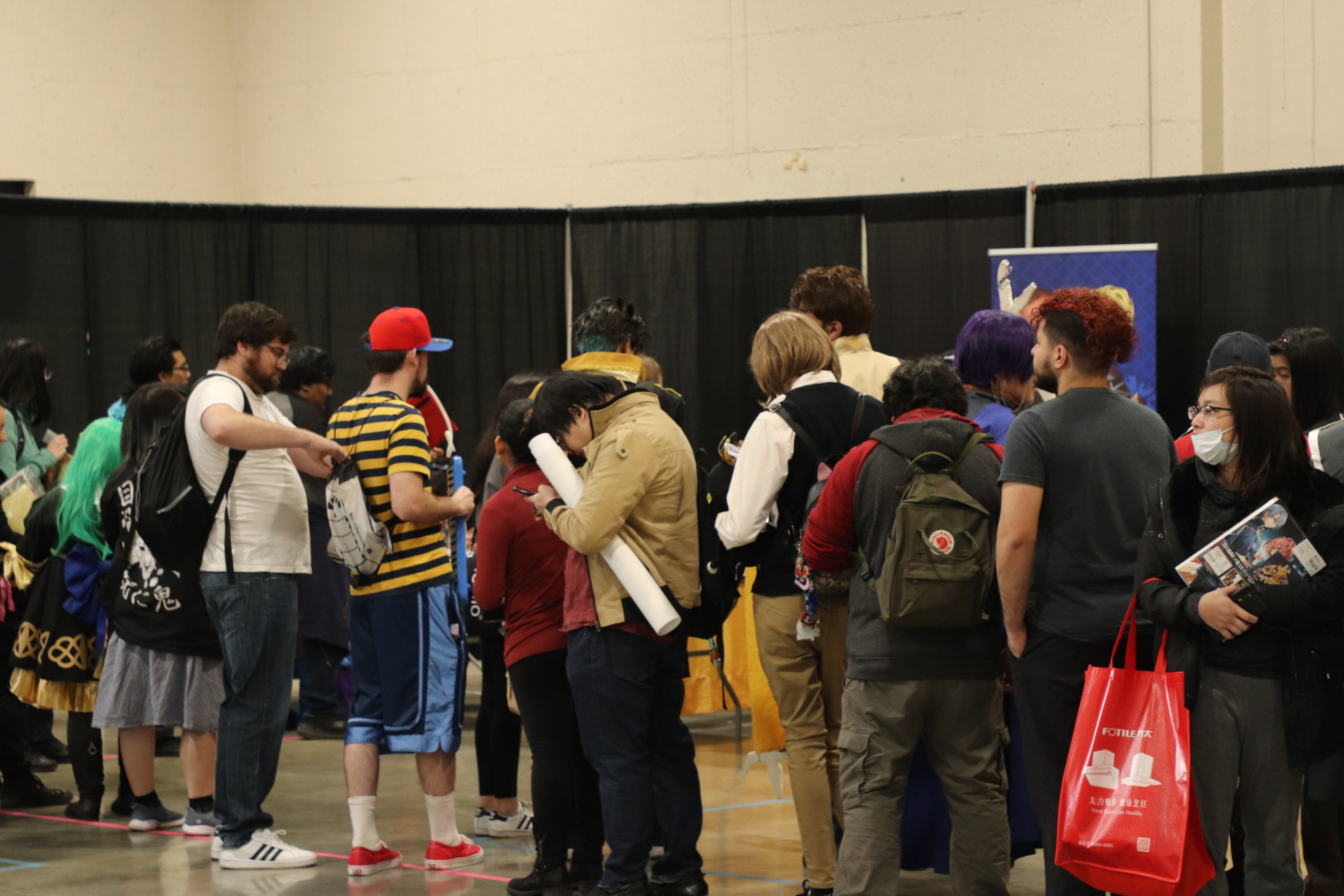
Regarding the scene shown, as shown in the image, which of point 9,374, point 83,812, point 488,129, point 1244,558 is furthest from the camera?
point 488,129

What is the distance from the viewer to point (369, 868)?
177 inches

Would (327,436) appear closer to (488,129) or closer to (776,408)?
(776,408)

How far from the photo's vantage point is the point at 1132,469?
329 centimetres

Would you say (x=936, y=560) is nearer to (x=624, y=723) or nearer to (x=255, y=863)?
(x=624, y=723)

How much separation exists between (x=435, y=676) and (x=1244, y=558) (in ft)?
7.50

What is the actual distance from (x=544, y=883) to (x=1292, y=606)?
6.86ft

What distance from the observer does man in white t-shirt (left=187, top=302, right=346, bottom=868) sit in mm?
4496

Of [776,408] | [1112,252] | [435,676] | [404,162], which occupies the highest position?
[404,162]

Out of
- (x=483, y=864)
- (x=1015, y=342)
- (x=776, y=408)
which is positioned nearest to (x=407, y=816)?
(x=483, y=864)

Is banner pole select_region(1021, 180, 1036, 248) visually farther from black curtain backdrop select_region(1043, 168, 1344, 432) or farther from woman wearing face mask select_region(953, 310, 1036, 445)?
woman wearing face mask select_region(953, 310, 1036, 445)

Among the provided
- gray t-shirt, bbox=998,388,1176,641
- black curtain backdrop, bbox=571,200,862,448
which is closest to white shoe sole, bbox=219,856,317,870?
gray t-shirt, bbox=998,388,1176,641

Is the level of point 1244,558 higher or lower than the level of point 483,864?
higher

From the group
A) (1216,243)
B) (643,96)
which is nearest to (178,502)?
(1216,243)

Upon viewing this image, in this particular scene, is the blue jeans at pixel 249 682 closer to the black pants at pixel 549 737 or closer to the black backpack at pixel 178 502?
the black backpack at pixel 178 502
